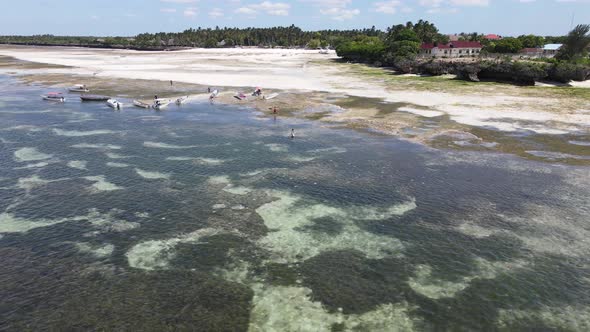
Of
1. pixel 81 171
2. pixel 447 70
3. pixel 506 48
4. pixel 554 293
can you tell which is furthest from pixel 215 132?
pixel 506 48

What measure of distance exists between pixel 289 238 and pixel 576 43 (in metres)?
130

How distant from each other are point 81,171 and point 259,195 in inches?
812

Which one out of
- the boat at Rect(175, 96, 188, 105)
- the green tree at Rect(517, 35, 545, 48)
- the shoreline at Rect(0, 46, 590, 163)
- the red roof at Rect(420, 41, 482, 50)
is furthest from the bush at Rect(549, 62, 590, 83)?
the green tree at Rect(517, 35, 545, 48)

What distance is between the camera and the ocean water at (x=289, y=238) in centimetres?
2230

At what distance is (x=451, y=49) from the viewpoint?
173 meters

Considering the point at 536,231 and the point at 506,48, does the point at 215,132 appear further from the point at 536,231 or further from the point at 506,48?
the point at 506,48

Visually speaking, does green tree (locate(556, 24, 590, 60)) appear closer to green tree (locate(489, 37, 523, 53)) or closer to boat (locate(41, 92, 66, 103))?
green tree (locate(489, 37, 523, 53))

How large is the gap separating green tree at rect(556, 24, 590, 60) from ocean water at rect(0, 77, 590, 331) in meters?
97.1

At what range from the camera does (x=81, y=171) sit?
142 feet

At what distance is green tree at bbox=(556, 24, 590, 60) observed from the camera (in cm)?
11856

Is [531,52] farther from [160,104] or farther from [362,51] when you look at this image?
[160,104]

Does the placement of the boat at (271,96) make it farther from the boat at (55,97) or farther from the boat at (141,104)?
the boat at (55,97)

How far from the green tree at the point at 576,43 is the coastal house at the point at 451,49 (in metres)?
48.1

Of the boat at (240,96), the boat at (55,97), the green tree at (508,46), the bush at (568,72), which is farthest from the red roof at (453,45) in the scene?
the boat at (55,97)
